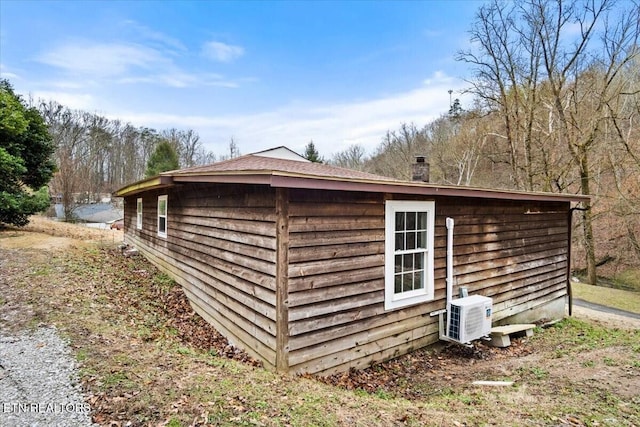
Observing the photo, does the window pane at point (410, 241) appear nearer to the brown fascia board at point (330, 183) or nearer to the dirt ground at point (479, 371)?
the brown fascia board at point (330, 183)

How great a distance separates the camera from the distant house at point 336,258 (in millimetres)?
3938

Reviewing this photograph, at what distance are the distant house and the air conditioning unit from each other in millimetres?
252

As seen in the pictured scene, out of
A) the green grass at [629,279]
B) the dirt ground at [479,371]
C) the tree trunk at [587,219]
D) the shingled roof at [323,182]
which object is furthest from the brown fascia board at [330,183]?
the green grass at [629,279]

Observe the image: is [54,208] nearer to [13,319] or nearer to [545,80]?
[13,319]

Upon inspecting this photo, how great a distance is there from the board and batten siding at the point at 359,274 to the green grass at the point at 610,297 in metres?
6.97

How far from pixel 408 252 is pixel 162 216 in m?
6.46

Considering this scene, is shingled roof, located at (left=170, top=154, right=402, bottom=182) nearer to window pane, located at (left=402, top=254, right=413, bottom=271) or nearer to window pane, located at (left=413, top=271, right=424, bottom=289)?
window pane, located at (left=402, top=254, right=413, bottom=271)

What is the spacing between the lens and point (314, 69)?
1812 centimetres

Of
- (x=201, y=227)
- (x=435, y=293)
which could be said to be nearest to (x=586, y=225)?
(x=435, y=293)

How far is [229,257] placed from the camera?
5.04m

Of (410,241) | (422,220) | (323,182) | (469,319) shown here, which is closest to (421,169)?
(422,220)

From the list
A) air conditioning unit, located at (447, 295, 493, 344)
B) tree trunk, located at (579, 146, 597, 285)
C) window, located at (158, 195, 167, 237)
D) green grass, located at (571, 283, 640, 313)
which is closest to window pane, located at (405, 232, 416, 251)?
air conditioning unit, located at (447, 295, 493, 344)

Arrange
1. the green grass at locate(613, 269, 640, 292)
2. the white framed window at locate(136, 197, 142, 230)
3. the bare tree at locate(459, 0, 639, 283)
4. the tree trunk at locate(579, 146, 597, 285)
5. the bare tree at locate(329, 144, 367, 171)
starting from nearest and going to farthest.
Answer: the white framed window at locate(136, 197, 142, 230) → the bare tree at locate(459, 0, 639, 283) → the tree trunk at locate(579, 146, 597, 285) → the green grass at locate(613, 269, 640, 292) → the bare tree at locate(329, 144, 367, 171)

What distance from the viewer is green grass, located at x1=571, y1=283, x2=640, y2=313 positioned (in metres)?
10.6
